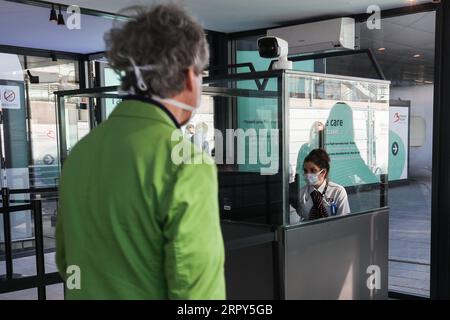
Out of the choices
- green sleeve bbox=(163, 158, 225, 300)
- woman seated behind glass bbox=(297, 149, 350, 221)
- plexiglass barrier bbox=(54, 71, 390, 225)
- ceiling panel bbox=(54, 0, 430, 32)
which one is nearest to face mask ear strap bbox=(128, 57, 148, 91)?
green sleeve bbox=(163, 158, 225, 300)

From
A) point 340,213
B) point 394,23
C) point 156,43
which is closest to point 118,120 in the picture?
point 156,43

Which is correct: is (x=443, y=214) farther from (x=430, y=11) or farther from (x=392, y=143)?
(x=430, y=11)

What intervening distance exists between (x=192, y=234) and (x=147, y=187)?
5.3 inches

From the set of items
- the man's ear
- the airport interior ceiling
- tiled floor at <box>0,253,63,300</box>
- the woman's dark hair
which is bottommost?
tiled floor at <box>0,253,63,300</box>

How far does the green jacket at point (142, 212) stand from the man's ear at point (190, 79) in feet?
0.30

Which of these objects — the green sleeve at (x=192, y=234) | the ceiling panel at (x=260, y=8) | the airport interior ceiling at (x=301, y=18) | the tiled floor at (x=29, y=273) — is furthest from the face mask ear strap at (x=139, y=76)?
the tiled floor at (x=29, y=273)

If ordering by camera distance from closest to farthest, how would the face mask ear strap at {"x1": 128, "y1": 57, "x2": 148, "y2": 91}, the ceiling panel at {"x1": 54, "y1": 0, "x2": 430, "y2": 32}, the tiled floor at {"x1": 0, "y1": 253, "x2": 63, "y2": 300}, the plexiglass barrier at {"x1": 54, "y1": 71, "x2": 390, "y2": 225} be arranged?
the face mask ear strap at {"x1": 128, "y1": 57, "x2": 148, "y2": 91}, the plexiglass barrier at {"x1": 54, "y1": 71, "x2": 390, "y2": 225}, the ceiling panel at {"x1": 54, "y1": 0, "x2": 430, "y2": 32}, the tiled floor at {"x1": 0, "y1": 253, "x2": 63, "y2": 300}

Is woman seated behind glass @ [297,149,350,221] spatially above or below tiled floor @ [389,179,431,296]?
above

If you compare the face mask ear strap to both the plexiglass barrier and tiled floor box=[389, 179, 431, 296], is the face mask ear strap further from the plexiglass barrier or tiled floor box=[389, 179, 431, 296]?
tiled floor box=[389, 179, 431, 296]

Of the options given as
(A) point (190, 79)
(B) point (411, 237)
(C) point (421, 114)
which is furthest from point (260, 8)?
(A) point (190, 79)

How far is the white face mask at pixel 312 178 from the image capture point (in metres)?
2.63

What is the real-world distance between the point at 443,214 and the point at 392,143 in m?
0.77

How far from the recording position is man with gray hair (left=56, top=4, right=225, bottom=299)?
1.05m

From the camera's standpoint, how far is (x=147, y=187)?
1057mm
